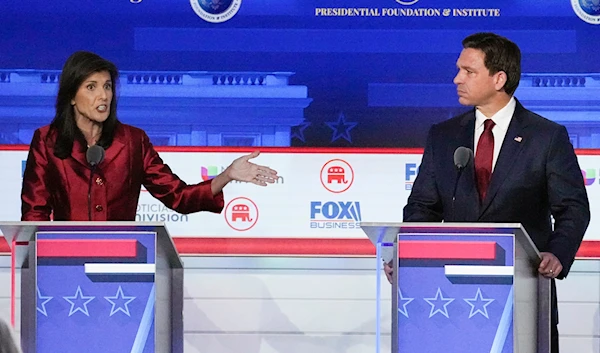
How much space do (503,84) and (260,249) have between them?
6.43 feet

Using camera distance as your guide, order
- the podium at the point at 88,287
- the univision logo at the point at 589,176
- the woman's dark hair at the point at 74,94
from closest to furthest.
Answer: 1. the podium at the point at 88,287
2. the woman's dark hair at the point at 74,94
3. the univision logo at the point at 589,176

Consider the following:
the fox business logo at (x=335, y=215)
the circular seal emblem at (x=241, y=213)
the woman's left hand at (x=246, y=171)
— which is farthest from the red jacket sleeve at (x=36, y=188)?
the fox business logo at (x=335, y=215)

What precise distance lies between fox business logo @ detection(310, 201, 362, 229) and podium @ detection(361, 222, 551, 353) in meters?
2.20

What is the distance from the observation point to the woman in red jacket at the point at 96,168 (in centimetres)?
455

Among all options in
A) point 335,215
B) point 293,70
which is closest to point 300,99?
point 293,70

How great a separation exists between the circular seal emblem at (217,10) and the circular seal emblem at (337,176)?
3.31ft

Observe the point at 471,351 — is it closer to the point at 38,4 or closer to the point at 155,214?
the point at 155,214

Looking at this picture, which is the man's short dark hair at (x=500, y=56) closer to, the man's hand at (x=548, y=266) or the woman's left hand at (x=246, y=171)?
the man's hand at (x=548, y=266)

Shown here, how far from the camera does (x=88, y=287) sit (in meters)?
3.56

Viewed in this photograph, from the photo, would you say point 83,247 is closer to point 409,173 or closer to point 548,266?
point 548,266

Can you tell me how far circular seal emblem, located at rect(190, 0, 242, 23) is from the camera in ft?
18.5

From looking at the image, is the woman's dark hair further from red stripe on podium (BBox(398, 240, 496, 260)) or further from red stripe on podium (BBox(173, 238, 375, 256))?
red stripe on podium (BBox(398, 240, 496, 260))

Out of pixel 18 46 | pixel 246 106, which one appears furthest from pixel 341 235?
pixel 18 46

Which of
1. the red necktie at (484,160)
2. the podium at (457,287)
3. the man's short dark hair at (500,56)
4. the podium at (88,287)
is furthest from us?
the man's short dark hair at (500,56)
